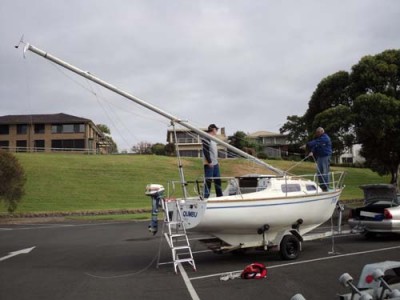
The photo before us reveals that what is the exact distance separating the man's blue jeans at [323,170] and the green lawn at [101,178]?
22528 millimetres

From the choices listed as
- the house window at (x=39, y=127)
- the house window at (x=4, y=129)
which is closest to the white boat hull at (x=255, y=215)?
the house window at (x=39, y=127)

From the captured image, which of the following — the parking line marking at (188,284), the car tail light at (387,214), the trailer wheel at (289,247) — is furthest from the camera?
the car tail light at (387,214)

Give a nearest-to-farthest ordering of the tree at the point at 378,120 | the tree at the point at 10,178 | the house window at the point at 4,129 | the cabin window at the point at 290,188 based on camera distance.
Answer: the cabin window at the point at 290,188, the tree at the point at 378,120, the tree at the point at 10,178, the house window at the point at 4,129

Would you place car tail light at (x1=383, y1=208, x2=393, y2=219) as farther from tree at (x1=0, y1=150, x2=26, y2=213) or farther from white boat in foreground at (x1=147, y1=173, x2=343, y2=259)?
tree at (x1=0, y1=150, x2=26, y2=213)

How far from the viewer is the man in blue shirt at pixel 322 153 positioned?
41.6 ft

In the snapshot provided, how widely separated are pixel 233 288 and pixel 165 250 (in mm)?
5801

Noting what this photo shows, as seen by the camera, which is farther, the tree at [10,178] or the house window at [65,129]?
the house window at [65,129]

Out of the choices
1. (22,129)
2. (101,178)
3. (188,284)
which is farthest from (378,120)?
(22,129)

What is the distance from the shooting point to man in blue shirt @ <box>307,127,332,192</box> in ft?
41.6

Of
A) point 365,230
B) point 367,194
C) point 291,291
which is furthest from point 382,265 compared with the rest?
point 367,194

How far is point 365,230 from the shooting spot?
1366cm

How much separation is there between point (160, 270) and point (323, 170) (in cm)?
527

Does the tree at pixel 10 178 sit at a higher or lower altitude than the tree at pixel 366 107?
lower

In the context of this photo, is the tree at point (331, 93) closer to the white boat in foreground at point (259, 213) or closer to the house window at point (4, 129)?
the white boat in foreground at point (259, 213)
